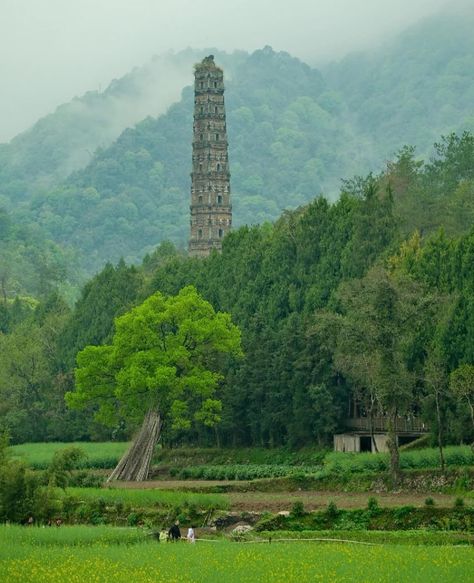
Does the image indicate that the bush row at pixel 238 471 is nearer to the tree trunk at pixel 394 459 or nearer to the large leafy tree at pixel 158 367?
the large leafy tree at pixel 158 367

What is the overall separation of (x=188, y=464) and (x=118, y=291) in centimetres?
3042

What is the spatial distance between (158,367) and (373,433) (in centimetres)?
1050

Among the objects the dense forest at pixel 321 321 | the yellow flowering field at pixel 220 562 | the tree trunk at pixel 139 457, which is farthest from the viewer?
the tree trunk at pixel 139 457

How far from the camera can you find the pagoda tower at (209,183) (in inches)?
5098

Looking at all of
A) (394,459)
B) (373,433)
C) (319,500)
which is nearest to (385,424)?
(373,433)

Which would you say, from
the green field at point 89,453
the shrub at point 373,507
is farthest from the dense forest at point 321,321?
the shrub at point 373,507

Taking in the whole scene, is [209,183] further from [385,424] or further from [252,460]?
[385,424]

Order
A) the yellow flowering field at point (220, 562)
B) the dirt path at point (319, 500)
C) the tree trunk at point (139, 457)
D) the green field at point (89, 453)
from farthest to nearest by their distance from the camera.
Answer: the green field at point (89, 453) < the tree trunk at point (139, 457) < the dirt path at point (319, 500) < the yellow flowering field at point (220, 562)

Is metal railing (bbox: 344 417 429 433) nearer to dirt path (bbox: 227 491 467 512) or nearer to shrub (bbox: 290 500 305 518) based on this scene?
dirt path (bbox: 227 491 467 512)

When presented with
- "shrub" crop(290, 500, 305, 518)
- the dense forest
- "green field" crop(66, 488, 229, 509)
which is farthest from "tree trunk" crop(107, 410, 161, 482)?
"shrub" crop(290, 500, 305, 518)

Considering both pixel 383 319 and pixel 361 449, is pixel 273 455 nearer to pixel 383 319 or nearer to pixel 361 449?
pixel 361 449

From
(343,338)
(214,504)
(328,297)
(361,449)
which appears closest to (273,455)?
(361,449)

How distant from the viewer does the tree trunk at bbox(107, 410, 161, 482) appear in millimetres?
71562

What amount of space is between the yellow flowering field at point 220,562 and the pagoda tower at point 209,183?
85.6 metres
